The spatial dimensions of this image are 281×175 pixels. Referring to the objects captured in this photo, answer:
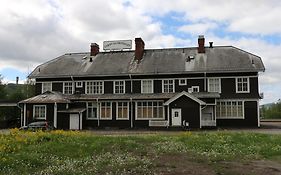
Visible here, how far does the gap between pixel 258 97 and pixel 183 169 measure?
27262 mm

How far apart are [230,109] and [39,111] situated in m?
20.4

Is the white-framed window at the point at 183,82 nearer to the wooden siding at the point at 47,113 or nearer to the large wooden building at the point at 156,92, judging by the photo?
the large wooden building at the point at 156,92

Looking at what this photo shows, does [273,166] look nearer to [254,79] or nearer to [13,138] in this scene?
[13,138]

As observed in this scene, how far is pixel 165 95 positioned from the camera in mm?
37062

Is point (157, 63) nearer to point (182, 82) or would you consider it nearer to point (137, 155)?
point (182, 82)

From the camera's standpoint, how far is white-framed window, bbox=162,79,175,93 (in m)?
38.9

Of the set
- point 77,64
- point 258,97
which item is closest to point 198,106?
point 258,97

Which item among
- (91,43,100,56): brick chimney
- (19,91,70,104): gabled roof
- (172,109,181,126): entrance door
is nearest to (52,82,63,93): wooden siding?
(19,91,70,104): gabled roof

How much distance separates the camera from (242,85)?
3731cm

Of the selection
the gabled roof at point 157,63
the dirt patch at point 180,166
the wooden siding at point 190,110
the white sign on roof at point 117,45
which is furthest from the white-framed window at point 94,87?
the dirt patch at point 180,166

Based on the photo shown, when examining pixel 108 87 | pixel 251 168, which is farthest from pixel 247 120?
pixel 251 168

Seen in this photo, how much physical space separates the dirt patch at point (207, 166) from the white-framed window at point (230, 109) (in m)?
24.1

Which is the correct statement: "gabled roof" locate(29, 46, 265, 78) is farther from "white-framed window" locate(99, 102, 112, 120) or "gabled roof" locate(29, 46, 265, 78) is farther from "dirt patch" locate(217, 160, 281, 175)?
"dirt patch" locate(217, 160, 281, 175)

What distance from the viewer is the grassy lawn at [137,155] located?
37.2 feet
